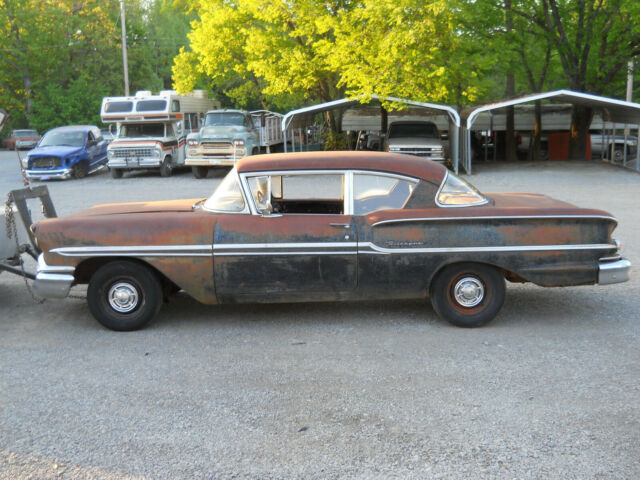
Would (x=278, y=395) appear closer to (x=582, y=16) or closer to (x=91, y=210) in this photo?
(x=91, y=210)

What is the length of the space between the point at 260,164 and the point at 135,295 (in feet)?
5.32

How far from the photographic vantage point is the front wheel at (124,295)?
19.4 ft

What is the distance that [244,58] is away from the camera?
92.8ft

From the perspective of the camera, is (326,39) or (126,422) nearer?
(126,422)

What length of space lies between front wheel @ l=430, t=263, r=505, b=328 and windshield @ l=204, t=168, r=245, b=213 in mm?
1888

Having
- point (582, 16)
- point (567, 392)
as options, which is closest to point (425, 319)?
point (567, 392)

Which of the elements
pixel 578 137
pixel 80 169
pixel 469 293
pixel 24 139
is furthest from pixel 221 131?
pixel 24 139

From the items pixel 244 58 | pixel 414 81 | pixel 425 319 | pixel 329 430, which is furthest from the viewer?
pixel 244 58

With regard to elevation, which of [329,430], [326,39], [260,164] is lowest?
[329,430]

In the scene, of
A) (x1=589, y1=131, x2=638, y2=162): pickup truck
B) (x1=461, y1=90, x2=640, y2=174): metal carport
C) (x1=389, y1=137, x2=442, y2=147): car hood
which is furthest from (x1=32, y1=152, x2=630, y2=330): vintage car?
(x1=589, y1=131, x2=638, y2=162): pickup truck

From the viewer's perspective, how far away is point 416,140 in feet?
73.9

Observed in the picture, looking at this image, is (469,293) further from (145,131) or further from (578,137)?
(578,137)

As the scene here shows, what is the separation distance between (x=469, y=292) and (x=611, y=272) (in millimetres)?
1251

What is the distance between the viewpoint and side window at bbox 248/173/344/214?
6.10 meters
